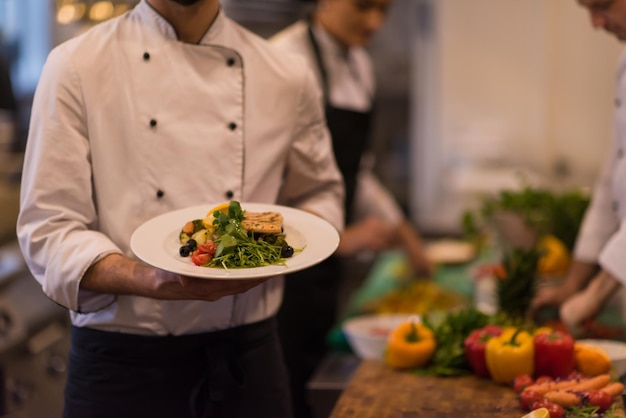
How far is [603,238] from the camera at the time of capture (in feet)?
9.04

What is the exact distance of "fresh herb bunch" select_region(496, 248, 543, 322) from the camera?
8.96 ft

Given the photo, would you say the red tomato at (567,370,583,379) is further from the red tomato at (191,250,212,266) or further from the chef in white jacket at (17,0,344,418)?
the red tomato at (191,250,212,266)

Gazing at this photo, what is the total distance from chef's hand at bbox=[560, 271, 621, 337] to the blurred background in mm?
1574

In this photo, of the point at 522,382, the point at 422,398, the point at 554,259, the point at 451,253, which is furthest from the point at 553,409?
the point at 451,253

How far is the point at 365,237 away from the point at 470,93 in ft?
7.86

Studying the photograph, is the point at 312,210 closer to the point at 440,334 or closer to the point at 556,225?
the point at 440,334

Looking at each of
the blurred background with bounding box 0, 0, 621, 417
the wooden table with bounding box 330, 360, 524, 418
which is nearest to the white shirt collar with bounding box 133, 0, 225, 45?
the wooden table with bounding box 330, 360, 524, 418

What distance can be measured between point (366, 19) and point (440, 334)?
53.3 inches

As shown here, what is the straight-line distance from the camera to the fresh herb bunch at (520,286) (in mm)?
2732

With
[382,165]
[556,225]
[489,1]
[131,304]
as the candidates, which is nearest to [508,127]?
[489,1]

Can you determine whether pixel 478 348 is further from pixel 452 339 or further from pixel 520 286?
pixel 520 286

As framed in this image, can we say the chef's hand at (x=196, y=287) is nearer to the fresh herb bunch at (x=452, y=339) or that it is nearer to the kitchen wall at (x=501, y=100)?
the fresh herb bunch at (x=452, y=339)

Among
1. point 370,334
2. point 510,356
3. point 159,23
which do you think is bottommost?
point 370,334

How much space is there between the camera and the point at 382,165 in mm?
6812
